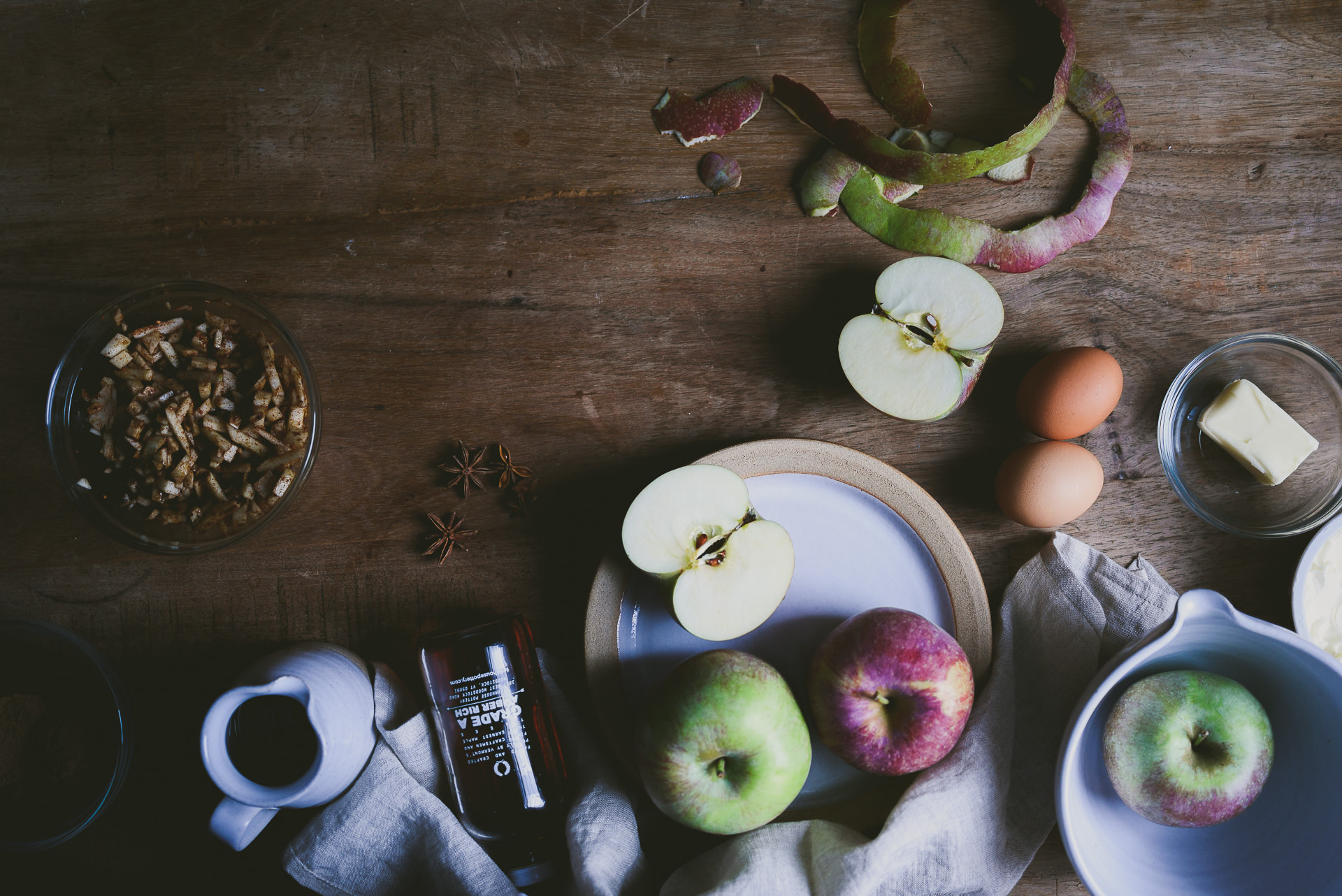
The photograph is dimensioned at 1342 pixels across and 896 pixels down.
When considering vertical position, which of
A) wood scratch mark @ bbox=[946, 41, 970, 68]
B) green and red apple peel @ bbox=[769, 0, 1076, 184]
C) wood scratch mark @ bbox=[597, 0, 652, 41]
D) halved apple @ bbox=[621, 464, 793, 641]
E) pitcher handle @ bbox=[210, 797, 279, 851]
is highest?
wood scratch mark @ bbox=[597, 0, 652, 41]

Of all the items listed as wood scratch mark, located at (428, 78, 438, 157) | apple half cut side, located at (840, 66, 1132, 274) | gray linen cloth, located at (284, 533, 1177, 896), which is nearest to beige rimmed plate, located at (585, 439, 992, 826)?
gray linen cloth, located at (284, 533, 1177, 896)

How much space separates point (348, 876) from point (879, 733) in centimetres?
60

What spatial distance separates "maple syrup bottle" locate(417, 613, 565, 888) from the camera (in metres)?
0.77

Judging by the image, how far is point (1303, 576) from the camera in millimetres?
829

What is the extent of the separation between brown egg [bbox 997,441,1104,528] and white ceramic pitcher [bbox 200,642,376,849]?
75 centimetres

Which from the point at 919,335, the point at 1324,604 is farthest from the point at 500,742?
the point at 1324,604

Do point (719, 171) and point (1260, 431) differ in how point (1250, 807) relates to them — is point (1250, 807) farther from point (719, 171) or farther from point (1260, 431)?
point (719, 171)

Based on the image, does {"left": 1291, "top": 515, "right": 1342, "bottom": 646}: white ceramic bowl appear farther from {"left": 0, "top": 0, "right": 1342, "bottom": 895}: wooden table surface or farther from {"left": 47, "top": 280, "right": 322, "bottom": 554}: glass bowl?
{"left": 47, "top": 280, "right": 322, "bottom": 554}: glass bowl

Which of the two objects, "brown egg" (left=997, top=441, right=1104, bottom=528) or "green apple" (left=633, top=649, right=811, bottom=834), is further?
"brown egg" (left=997, top=441, right=1104, bottom=528)

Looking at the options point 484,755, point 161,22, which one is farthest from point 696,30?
point 484,755

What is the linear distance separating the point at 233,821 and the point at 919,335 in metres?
0.87

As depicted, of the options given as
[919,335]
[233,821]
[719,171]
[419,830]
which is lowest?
[419,830]

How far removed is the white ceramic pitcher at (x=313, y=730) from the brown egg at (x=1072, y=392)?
813 mm

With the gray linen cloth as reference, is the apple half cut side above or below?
above
